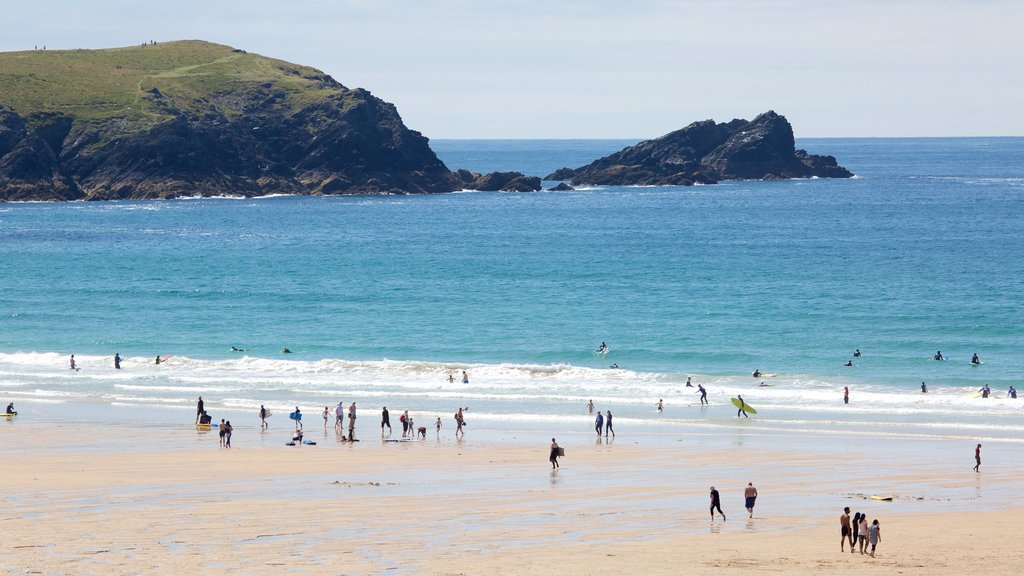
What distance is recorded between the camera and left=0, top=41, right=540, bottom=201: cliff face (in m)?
147

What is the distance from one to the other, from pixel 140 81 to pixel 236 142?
3026cm

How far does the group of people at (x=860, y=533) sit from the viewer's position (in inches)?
943

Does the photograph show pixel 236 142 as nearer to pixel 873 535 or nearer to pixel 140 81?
pixel 140 81

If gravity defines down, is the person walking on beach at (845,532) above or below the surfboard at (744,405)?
above

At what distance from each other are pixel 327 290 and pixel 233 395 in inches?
1089

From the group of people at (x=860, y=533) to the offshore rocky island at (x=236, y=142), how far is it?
439ft

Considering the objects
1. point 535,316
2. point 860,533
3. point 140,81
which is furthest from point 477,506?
point 140,81

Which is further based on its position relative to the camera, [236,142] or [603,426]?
[236,142]

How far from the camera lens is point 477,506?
91.4 ft

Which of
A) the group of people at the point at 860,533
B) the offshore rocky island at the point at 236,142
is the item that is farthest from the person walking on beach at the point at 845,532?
the offshore rocky island at the point at 236,142

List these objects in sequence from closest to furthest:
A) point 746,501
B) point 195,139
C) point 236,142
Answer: point 746,501, point 195,139, point 236,142

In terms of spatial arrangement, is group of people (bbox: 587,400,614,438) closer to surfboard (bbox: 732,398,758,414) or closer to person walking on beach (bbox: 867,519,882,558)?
surfboard (bbox: 732,398,758,414)

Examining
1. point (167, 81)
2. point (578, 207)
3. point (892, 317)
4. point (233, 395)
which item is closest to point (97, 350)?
point (233, 395)

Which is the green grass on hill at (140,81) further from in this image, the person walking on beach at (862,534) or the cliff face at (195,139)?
the person walking on beach at (862,534)
